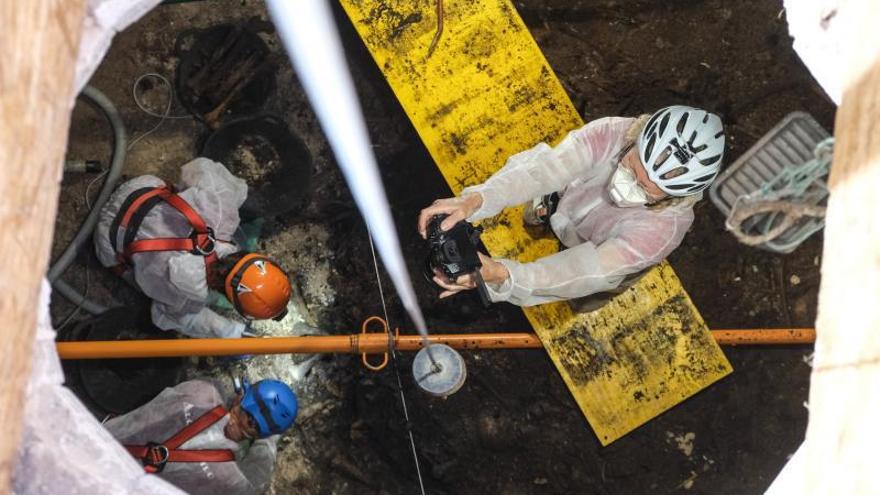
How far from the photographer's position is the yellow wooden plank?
5.70m

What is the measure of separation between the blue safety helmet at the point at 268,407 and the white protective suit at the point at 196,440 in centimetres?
22

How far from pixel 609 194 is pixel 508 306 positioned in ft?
6.92

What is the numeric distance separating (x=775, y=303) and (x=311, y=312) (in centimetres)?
416

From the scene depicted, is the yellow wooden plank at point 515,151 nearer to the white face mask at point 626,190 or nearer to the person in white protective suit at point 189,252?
the white face mask at point 626,190

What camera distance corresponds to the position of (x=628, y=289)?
5.73 meters

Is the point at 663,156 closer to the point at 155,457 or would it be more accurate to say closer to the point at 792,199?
the point at 792,199

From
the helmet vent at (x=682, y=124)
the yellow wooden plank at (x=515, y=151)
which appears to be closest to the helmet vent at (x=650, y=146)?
the helmet vent at (x=682, y=124)

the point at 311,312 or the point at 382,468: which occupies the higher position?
the point at 311,312

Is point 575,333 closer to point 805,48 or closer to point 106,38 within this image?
point 805,48

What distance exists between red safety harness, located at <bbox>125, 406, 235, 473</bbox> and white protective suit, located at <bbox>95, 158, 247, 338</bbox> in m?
0.85

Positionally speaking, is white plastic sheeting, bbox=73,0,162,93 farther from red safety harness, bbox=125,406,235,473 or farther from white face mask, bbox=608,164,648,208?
red safety harness, bbox=125,406,235,473

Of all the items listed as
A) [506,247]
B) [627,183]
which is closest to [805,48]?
[627,183]

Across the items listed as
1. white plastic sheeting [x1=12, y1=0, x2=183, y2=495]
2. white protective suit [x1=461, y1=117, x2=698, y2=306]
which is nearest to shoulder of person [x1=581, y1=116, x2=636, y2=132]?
white protective suit [x1=461, y1=117, x2=698, y2=306]

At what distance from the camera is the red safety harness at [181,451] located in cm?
482
